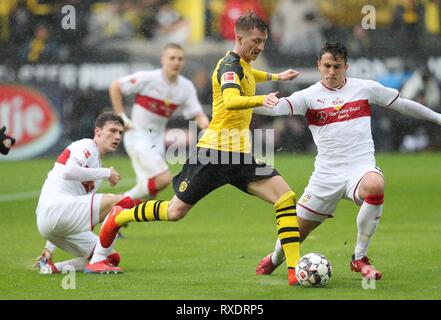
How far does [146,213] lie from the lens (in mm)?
8602

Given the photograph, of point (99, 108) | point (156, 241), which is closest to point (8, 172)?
point (99, 108)

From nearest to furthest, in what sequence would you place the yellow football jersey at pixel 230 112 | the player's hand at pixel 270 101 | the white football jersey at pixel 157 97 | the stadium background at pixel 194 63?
1. the player's hand at pixel 270 101
2. the yellow football jersey at pixel 230 112
3. the white football jersey at pixel 157 97
4. the stadium background at pixel 194 63

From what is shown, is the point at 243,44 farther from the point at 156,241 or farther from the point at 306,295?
the point at 156,241

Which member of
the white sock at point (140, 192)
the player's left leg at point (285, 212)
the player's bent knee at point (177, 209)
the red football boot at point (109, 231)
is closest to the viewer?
the player's left leg at point (285, 212)

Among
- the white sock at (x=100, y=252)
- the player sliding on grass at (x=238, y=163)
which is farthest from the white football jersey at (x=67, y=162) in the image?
the player sliding on grass at (x=238, y=163)

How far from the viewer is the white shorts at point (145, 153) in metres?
12.9

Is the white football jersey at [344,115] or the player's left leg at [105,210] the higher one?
the white football jersey at [344,115]

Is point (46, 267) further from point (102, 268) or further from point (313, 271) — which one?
point (313, 271)

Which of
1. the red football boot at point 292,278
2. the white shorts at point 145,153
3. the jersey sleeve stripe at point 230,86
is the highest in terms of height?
the jersey sleeve stripe at point 230,86

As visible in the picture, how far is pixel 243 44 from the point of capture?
833 cm

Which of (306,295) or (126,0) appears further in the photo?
(126,0)

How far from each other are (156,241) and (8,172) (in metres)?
8.99

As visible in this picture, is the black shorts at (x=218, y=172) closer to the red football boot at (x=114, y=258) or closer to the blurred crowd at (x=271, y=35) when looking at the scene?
the red football boot at (x=114, y=258)

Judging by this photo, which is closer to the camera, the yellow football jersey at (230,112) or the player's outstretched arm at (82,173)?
the yellow football jersey at (230,112)
